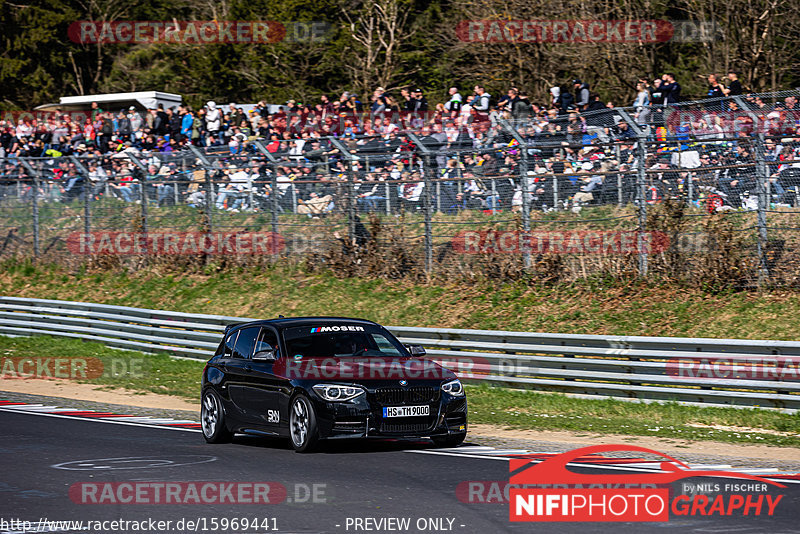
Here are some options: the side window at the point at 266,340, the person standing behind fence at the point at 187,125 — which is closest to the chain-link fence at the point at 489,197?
the person standing behind fence at the point at 187,125

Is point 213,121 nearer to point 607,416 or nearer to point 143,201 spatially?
point 143,201

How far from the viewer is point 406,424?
11062 millimetres

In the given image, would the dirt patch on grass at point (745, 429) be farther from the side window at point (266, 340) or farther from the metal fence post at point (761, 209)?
the side window at point (266, 340)

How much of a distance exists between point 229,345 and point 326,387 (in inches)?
98.8

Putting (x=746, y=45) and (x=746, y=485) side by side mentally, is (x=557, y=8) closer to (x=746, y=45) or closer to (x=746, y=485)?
(x=746, y=45)

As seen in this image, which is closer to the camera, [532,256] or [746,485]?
[746,485]

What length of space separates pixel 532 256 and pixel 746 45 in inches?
499

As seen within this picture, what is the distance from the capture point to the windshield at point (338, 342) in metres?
11.9

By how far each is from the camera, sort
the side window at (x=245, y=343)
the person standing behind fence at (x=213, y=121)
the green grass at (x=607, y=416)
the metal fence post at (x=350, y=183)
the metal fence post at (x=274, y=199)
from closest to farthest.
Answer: the side window at (x=245, y=343) < the green grass at (x=607, y=416) < the metal fence post at (x=350, y=183) < the metal fence post at (x=274, y=199) < the person standing behind fence at (x=213, y=121)

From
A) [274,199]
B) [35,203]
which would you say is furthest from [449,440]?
[35,203]

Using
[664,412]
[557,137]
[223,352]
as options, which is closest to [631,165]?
[557,137]

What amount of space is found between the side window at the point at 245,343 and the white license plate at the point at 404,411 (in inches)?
88.3

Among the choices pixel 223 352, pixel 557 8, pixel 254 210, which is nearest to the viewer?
pixel 223 352

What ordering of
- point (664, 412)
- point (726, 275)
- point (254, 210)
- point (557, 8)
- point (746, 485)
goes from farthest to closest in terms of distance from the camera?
1. point (557, 8)
2. point (254, 210)
3. point (726, 275)
4. point (664, 412)
5. point (746, 485)
